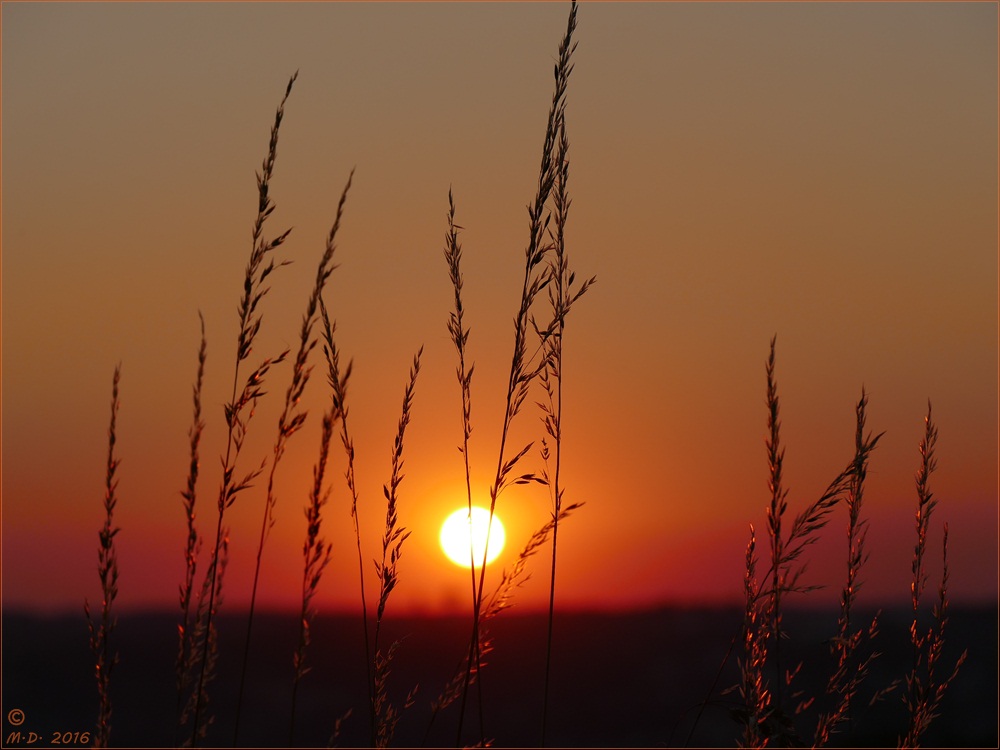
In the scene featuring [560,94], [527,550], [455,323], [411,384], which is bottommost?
[527,550]

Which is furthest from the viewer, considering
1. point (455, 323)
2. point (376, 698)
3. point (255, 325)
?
point (455, 323)

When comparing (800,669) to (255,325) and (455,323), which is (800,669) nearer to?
(455,323)

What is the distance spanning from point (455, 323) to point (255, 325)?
494 mm

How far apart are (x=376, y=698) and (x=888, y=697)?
4.08ft

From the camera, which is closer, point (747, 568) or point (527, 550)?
point (747, 568)

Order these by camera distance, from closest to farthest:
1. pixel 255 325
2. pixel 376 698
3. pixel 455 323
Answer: pixel 255 325 → pixel 376 698 → pixel 455 323

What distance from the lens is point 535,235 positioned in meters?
1.95

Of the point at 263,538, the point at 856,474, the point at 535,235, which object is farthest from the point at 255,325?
the point at 856,474

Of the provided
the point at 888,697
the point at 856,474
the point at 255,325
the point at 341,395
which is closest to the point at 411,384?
the point at 341,395

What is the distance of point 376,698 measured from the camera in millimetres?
1889

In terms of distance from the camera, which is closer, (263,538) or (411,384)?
(263,538)

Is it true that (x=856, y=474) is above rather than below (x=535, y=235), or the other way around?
below

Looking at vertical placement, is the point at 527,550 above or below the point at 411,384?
below

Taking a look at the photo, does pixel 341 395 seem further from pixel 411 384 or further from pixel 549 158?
pixel 549 158
